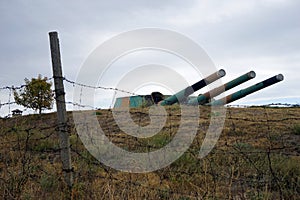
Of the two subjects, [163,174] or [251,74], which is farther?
[251,74]

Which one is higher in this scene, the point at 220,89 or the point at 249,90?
the point at 220,89

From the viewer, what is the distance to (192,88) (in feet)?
35.8

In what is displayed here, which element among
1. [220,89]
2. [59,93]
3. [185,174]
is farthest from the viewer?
[220,89]

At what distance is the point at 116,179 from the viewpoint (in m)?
3.97

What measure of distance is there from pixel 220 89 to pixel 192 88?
37.3 inches

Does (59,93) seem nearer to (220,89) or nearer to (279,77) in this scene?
(220,89)

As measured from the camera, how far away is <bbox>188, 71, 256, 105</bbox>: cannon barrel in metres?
10.2

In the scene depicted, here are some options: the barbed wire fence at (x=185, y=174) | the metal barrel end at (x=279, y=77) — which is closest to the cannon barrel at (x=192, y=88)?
the metal barrel end at (x=279, y=77)

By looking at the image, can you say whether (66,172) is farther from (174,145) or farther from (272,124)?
(272,124)

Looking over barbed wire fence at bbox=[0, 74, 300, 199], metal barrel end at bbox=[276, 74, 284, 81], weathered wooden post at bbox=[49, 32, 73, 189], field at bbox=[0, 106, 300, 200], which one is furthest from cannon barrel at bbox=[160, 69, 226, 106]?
weathered wooden post at bbox=[49, 32, 73, 189]

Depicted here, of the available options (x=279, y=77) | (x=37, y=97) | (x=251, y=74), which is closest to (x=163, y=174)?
(x=251, y=74)

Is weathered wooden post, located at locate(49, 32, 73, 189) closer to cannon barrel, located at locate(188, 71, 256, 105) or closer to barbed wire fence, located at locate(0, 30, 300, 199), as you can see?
barbed wire fence, located at locate(0, 30, 300, 199)

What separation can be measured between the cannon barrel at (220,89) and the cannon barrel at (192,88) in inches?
14.1

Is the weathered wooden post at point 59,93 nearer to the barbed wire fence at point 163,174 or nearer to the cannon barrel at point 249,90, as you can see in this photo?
the barbed wire fence at point 163,174
